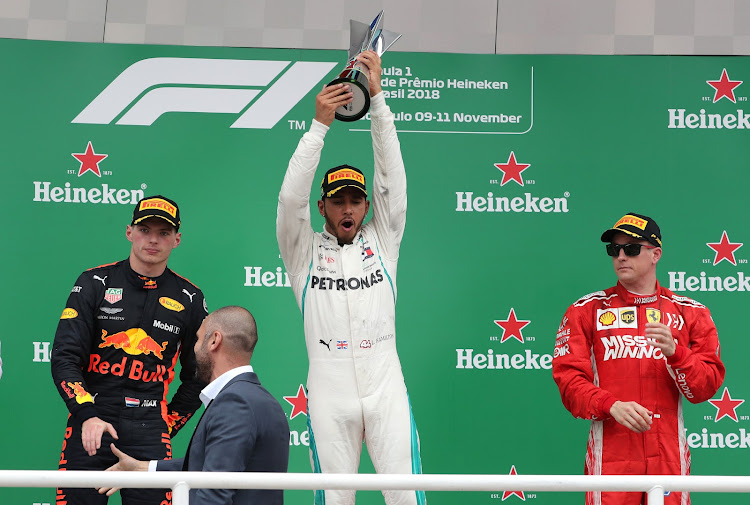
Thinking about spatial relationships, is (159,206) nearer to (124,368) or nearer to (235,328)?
(124,368)

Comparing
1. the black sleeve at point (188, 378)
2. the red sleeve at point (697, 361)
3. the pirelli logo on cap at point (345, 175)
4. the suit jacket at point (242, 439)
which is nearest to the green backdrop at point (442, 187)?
the black sleeve at point (188, 378)

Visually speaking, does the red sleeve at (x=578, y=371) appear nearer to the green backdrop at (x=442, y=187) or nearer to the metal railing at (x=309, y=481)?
the green backdrop at (x=442, y=187)

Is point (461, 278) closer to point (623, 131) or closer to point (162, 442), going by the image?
point (623, 131)

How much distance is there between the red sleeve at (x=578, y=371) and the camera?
2.95m

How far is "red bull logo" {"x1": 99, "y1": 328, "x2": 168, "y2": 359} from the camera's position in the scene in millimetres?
3100

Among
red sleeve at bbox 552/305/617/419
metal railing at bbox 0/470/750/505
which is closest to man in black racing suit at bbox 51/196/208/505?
metal railing at bbox 0/470/750/505

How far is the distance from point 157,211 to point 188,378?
1.95 feet

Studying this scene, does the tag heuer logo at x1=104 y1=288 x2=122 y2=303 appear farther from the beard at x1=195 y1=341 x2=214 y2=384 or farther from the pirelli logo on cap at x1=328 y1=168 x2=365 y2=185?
the beard at x1=195 y1=341 x2=214 y2=384

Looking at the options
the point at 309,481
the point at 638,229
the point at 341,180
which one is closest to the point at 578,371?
the point at 638,229

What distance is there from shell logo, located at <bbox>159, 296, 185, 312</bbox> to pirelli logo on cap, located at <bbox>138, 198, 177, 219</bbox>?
275 millimetres

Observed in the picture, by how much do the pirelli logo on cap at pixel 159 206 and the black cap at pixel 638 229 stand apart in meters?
1.43

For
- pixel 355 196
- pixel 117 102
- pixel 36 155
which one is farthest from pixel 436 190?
pixel 36 155

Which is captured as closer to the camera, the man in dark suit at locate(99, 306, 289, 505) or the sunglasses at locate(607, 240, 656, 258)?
the man in dark suit at locate(99, 306, 289, 505)

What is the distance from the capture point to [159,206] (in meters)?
3.19
